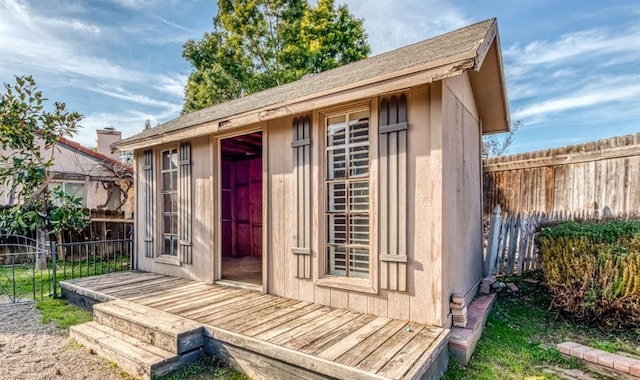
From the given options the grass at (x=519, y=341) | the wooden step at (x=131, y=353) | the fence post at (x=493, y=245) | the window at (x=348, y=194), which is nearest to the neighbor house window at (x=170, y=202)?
the grass at (x=519, y=341)

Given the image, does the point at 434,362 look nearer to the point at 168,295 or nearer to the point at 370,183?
the point at 370,183

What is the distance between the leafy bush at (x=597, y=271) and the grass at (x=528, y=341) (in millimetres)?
198

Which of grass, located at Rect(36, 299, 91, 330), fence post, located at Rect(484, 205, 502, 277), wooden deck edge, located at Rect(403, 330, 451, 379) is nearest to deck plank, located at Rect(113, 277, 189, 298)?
grass, located at Rect(36, 299, 91, 330)

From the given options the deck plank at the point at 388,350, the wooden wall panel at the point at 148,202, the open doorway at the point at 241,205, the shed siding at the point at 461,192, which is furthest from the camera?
the open doorway at the point at 241,205

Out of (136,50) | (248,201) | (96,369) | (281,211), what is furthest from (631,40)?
(136,50)

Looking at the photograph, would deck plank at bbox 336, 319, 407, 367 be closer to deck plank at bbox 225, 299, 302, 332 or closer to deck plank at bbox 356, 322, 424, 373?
deck plank at bbox 356, 322, 424, 373

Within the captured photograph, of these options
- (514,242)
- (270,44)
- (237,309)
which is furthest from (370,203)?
(270,44)

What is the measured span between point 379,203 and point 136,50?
9.27 metres

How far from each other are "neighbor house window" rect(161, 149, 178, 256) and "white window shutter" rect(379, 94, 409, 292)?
396 cm

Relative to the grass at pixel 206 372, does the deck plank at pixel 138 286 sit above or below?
above

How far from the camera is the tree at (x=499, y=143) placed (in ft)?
38.7

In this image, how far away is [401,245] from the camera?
3314mm

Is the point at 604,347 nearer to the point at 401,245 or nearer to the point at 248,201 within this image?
the point at 401,245

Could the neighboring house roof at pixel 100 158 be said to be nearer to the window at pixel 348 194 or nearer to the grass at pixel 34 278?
the grass at pixel 34 278
